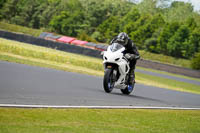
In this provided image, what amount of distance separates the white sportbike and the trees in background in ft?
179

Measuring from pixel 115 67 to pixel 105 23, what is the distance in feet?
225

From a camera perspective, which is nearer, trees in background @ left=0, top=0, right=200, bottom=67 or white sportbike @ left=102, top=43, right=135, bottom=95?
white sportbike @ left=102, top=43, right=135, bottom=95

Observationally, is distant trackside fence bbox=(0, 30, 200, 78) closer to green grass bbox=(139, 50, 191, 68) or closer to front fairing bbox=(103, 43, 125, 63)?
green grass bbox=(139, 50, 191, 68)

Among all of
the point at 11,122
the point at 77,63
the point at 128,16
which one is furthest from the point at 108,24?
the point at 11,122

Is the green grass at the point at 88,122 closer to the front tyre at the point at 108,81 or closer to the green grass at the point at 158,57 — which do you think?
the front tyre at the point at 108,81

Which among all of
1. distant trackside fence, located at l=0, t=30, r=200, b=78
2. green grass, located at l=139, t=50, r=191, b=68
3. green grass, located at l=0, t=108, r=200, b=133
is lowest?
green grass, located at l=139, t=50, r=191, b=68

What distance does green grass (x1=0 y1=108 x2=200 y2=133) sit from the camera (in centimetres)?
612

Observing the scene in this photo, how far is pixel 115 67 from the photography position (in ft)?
40.2

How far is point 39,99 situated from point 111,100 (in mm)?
2716

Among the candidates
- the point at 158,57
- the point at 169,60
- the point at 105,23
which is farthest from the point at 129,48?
the point at 105,23

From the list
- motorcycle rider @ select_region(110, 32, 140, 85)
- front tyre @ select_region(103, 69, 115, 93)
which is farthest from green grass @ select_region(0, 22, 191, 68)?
front tyre @ select_region(103, 69, 115, 93)

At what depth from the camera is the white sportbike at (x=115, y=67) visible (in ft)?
39.1

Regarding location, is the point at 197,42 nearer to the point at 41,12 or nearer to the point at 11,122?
the point at 41,12

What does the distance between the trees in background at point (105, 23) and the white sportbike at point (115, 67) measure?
54.5 m
